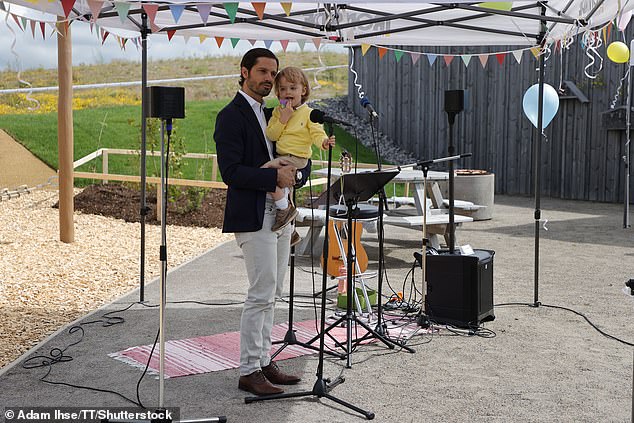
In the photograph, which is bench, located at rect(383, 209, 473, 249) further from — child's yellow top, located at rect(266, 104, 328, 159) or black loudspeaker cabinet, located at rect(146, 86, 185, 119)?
black loudspeaker cabinet, located at rect(146, 86, 185, 119)

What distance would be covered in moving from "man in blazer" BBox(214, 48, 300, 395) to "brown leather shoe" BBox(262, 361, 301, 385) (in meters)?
0.12

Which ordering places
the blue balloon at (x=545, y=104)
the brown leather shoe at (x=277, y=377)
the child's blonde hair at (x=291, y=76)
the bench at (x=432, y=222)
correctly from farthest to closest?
1. the blue balloon at (x=545, y=104)
2. the bench at (x=432, y=222)
3. the brown leather shoe at (x=277, y=377)
4. the child's blonde hair at (x=291, y=76)

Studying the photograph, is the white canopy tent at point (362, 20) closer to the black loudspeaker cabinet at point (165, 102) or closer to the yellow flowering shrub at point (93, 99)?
the black loudspeaker cabinet at point (165, 102)

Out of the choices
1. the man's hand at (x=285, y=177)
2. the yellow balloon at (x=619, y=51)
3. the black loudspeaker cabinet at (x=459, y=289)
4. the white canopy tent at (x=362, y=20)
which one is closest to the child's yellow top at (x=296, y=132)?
the man's hand at (x=285, y=177)

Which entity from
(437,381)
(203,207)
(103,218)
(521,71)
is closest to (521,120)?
(521,71)

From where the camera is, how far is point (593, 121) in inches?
529

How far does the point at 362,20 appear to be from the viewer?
654 cm

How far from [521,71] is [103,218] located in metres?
8.36

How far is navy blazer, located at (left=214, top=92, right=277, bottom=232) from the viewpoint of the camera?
4016 mm

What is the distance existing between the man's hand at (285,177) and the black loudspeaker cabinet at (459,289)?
1961 mm

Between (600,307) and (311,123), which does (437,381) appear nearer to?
(311,123)

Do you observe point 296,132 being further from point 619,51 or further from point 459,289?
point 619,51

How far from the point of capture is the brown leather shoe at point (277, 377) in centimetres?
434

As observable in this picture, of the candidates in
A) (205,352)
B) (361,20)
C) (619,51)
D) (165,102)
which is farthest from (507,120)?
(165,102)
